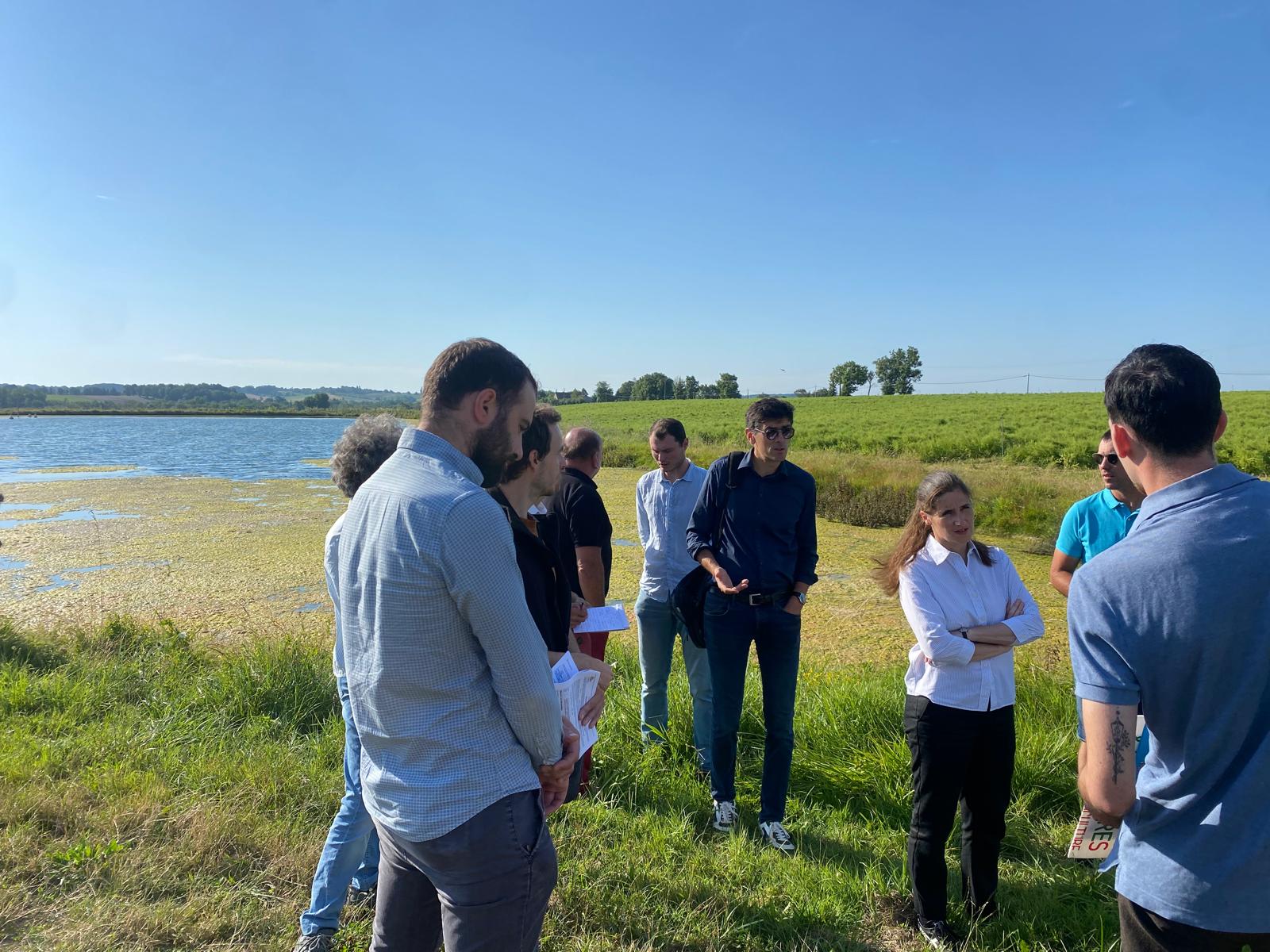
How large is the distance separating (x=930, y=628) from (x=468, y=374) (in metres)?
1.65

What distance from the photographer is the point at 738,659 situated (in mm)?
2969

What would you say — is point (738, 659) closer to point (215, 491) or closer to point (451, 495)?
point (451, 495)

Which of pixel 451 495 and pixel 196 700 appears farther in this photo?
pixel 196 700

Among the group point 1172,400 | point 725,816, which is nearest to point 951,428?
point 725,816

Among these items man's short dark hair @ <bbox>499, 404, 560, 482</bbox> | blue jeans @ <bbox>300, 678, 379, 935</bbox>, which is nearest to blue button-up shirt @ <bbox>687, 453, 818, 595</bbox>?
man's short dark hair @ <bbox>499, 404, 560, 482</bbox>

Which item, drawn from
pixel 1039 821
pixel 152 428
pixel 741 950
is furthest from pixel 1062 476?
pixel 152 428

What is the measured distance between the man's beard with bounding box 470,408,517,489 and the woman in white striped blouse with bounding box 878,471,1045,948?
146 centimetres

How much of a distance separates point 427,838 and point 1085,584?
1.20m

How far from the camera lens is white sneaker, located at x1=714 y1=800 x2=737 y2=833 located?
291 cm

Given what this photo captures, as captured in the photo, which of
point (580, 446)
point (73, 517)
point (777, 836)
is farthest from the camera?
point (73, 517)

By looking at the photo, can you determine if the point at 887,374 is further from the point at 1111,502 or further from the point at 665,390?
the point at 1111,502

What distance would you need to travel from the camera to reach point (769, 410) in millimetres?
2980

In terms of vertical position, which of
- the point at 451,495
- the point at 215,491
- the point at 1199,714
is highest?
the point at 451,495

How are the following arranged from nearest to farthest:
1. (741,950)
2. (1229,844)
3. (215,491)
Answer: (1229,844), (741,950), (215,491)
